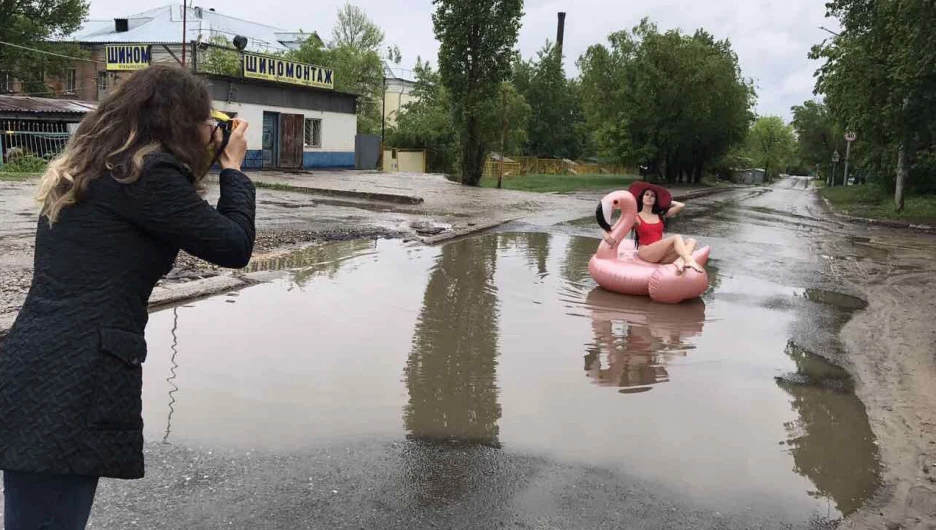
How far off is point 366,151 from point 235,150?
40075mm

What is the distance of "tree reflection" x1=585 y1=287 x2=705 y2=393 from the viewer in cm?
628

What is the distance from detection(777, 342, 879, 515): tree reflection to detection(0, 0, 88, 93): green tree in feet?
152

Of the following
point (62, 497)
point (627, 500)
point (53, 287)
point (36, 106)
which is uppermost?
point (36, 106)

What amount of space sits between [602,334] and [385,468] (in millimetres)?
3876

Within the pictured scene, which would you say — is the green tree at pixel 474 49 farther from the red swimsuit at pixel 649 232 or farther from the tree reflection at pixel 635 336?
the tree reflection at pixel 635 336

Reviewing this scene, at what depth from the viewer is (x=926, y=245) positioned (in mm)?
17016

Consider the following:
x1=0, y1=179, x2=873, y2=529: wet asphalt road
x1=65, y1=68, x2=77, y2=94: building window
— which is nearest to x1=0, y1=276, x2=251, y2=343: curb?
x1=0, y1=179, x2=873, y2=529: wet asphalt road

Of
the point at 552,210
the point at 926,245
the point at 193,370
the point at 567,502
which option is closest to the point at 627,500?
the point at 567,502

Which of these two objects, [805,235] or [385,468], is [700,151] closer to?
[805,235]

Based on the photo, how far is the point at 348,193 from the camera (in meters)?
22.3

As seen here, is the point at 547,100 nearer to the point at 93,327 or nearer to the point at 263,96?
the point at 263,96

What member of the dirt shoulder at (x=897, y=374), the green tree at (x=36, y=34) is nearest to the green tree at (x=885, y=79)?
the dirt shoulder at (x=897, y=374)

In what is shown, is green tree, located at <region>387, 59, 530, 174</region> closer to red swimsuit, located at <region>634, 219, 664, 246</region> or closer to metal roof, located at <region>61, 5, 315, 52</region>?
metal roof, located at <region>61, 5, 315, 52</region>

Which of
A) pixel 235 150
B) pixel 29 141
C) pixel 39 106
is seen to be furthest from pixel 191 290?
pixel 39 106
